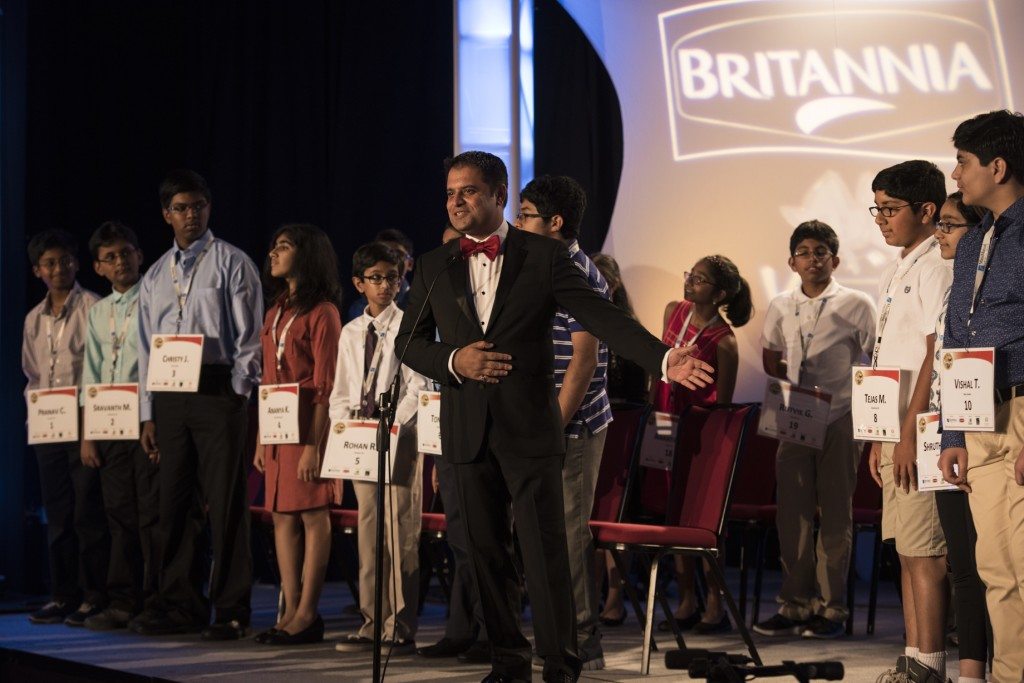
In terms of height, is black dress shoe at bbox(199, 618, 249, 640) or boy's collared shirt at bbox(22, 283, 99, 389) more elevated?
boy's collared shirt at bbox(22, 283, 99, 389)

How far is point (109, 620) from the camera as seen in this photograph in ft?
17.3

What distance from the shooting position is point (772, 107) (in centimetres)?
667

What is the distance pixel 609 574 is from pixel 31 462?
10.9ft

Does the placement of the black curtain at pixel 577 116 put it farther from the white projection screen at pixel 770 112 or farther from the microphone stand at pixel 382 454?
the microphone stand at pixel 382 454

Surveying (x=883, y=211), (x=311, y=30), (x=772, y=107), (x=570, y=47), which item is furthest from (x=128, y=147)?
(x=883, y=211)

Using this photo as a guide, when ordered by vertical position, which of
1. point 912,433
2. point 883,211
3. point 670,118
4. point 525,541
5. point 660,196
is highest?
point 670,118

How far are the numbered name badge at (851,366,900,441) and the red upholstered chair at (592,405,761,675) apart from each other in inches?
22.2

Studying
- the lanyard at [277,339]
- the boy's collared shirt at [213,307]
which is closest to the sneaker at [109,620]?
the boy's collared shirt at [213,307]

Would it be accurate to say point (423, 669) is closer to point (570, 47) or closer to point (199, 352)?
point (199, 352)

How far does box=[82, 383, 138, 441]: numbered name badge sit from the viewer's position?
17.4 ft

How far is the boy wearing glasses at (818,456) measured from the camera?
5.21m

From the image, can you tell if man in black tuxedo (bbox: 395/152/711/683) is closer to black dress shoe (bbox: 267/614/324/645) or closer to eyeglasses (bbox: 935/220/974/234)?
eyeglasses (bbox: 935/220/974/234)

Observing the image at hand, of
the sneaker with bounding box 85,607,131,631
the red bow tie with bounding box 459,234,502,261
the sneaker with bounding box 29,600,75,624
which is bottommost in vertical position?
the sneaker with bounding box 29,600,75,624

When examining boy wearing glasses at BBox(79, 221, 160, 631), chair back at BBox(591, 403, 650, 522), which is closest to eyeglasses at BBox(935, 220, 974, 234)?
chair back at BBox(591, 403, 650, 522)
